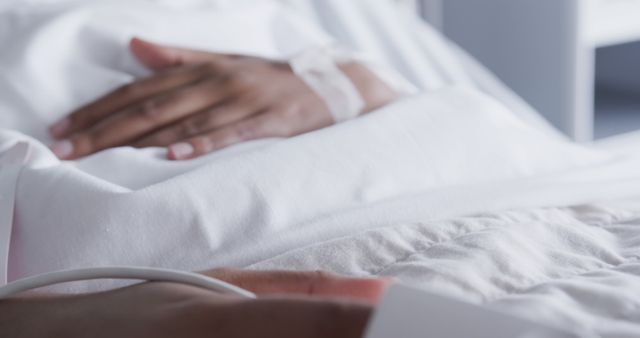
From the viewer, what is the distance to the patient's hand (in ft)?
3.09

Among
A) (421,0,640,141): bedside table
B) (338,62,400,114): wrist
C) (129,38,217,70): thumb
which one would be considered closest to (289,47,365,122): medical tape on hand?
(338,62,400,114): wrist

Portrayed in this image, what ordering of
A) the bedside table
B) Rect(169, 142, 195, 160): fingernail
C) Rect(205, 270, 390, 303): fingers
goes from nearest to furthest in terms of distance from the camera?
Rect(205, 270, 390, 303): fingers, Rect(169, 142, 195, 160): fingernail, the bedside table

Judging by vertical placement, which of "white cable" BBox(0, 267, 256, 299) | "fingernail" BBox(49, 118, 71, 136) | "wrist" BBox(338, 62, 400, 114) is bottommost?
"wrist" BBox(338, 62, 400, 114)

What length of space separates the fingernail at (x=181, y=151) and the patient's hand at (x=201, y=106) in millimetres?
25

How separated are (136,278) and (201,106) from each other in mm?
548

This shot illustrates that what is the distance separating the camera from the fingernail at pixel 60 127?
93 cm

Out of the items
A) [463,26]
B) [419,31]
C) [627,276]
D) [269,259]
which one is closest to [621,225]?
[627,276]

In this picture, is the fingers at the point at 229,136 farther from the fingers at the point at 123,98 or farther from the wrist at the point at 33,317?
the wrist at the point at 33,317

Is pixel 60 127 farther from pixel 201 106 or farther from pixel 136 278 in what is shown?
pixel 136 278

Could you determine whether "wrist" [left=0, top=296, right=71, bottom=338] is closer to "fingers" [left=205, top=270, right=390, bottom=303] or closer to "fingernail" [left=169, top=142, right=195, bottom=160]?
"fingers" [left=205, top=270, right=390, bottom=303]

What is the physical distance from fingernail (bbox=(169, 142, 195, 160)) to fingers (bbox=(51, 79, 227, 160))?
12 centimetres

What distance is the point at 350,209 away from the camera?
0.73 metres

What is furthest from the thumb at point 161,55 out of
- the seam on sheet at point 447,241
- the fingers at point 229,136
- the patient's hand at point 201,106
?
the seam on sheet at point 447,241

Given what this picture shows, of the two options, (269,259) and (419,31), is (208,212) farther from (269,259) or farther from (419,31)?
(419,31)
